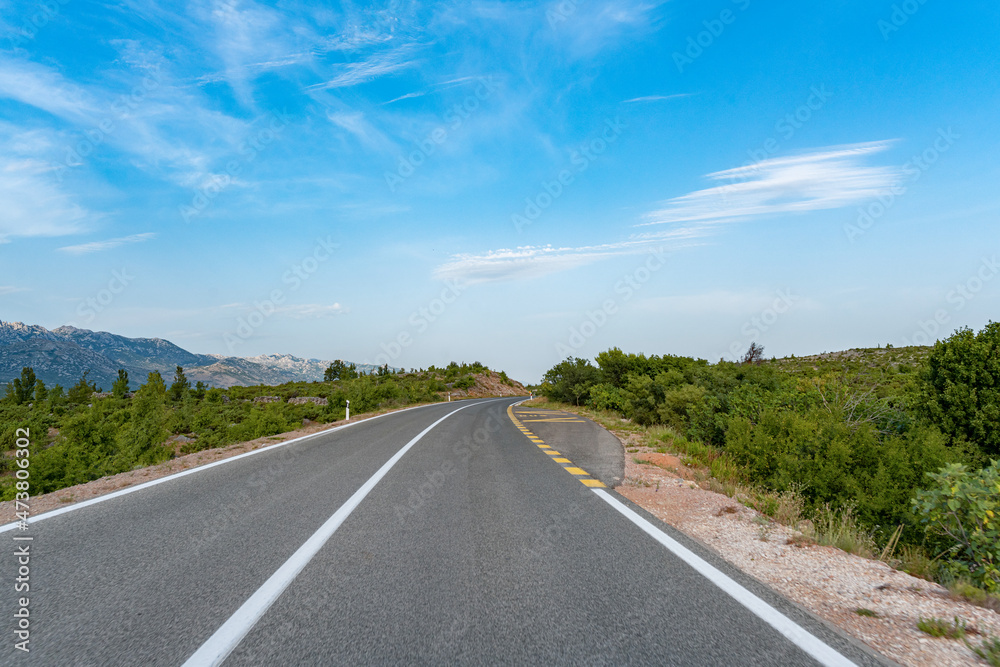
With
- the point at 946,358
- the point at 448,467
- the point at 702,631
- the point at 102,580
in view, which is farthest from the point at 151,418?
the point at 946,358

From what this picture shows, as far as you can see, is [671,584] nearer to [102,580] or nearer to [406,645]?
[406,645]

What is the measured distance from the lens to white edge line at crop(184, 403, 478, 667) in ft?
9.07

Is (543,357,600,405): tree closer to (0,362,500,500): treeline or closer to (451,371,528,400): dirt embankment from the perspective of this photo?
(0,362,500,500): treeline

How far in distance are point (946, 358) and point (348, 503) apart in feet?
37.9

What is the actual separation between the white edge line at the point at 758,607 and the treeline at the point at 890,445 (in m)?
2.22

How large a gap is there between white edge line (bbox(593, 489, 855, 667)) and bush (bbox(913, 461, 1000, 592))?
2187 millimetres

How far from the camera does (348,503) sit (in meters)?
6.52

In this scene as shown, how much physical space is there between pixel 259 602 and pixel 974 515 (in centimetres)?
609

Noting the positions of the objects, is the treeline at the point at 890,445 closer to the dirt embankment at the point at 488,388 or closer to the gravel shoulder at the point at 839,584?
the gravel shoulder at the point at 839,584

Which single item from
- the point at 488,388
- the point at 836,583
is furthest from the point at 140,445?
the point at 488,388

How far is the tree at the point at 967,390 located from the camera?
9.50m

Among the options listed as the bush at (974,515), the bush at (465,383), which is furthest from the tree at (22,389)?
the bush at (974,515)

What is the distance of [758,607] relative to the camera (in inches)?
138

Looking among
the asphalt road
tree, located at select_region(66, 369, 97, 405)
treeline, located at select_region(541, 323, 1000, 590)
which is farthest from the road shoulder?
tree, located at select_region(66, 369, 97, 405)
